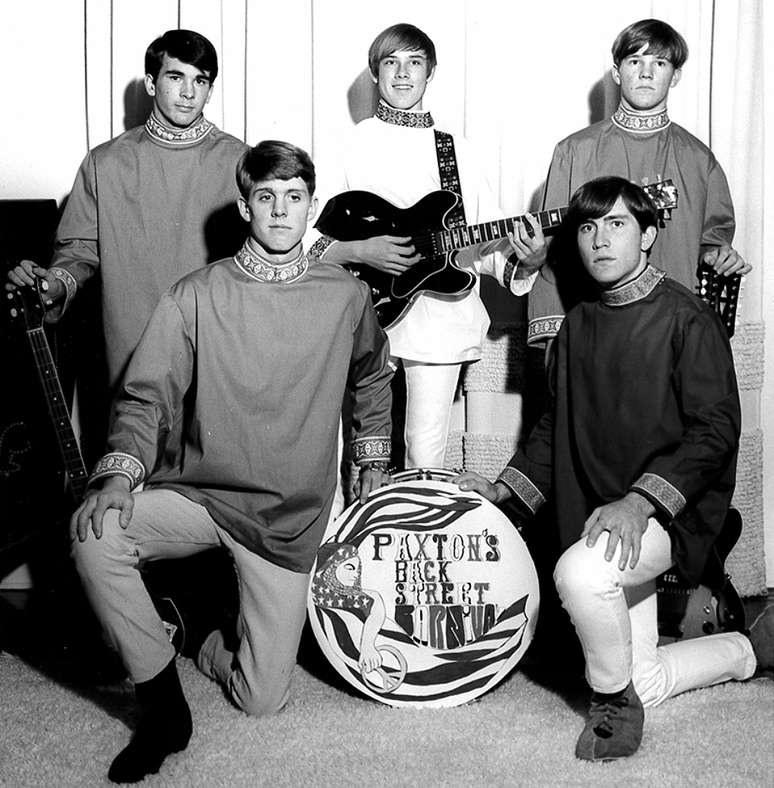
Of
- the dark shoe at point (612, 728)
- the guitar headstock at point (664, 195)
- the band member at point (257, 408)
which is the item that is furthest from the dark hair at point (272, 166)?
the dark shoe at point (612, 728)

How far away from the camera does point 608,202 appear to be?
2.40 m

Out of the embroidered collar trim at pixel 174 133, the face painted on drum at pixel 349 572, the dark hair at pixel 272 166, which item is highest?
the embroidered collar trim at pixel 174 133

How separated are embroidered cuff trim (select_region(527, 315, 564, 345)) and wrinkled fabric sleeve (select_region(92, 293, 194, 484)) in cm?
92

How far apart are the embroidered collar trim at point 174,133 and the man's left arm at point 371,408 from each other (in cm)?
69

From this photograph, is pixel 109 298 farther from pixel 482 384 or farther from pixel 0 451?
pixel 482 384

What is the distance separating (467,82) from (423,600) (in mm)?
1583

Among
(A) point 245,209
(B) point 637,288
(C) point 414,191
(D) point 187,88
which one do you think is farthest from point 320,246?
(B) point 637,288

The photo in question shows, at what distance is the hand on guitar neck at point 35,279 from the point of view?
264 cm

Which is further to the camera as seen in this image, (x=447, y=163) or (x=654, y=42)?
(x=447, y=163)

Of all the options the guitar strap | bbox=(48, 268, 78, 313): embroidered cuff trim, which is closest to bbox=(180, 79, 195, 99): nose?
bbox=(48, 268, 78, 313): embroidered cuff trim

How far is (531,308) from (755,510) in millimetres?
1041

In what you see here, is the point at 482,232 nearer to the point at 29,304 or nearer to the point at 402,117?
the point at 402,117

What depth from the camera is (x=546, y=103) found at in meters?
3.26

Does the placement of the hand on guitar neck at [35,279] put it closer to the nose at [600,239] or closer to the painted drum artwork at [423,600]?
the painted drum artwork at [423,600]
